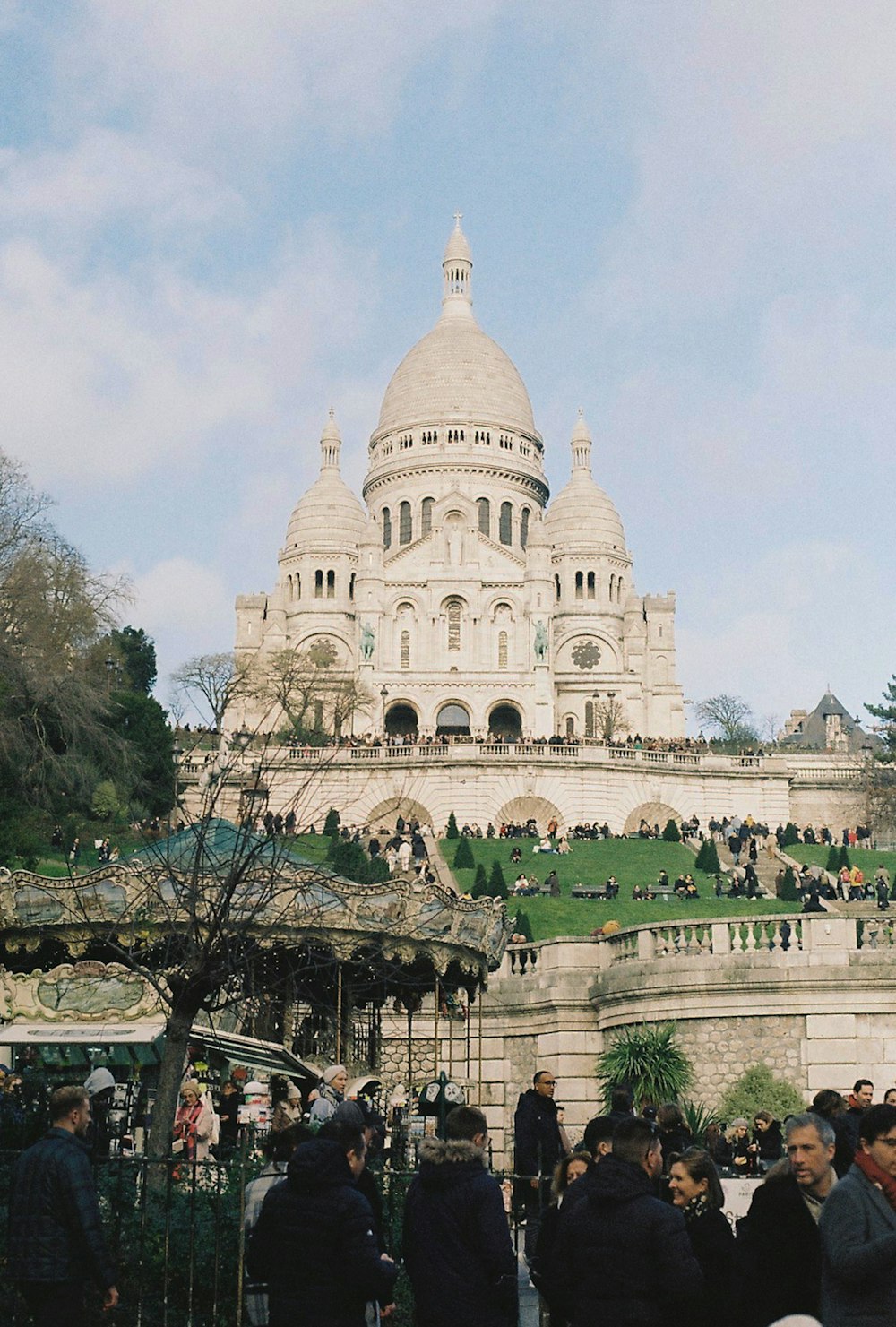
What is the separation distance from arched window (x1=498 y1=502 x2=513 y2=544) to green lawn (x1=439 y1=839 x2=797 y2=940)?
45226mm

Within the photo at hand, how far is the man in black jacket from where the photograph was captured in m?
8.73

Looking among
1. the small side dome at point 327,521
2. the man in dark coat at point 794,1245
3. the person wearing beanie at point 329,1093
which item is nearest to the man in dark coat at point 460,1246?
the man in dark coat at point 794,1245

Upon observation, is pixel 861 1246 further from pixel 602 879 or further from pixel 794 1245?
pixel 602 879

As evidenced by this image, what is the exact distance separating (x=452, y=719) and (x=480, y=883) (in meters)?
40.7

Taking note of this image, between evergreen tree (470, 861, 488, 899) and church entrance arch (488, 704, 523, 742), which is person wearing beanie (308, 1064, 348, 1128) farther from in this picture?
church entrance arch (488, 704, 523, 742)

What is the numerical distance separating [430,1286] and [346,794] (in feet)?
173

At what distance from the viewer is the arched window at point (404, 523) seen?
9838 centimetres

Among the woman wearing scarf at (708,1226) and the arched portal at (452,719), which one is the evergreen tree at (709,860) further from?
the woman wearing scarf at (708,1226)

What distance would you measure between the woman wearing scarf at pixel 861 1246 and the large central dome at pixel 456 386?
94975 millimetres

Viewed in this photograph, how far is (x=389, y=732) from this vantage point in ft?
272

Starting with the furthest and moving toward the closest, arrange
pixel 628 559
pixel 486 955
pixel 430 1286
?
pixel 628 559 → pixel 486 955 → pixel 430 1286

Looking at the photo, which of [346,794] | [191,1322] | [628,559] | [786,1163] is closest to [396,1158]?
[191,1322]

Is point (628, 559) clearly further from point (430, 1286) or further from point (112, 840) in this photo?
point (430, 1286)

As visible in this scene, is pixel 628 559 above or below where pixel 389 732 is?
above
